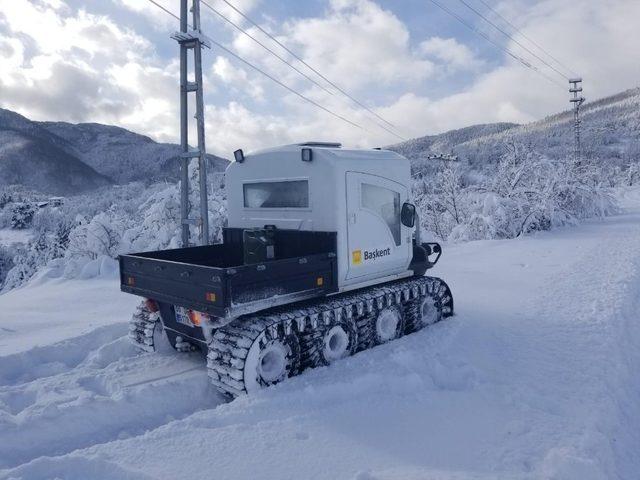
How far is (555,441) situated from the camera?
3814 millimetres

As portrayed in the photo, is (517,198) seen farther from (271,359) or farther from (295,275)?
(271,359)

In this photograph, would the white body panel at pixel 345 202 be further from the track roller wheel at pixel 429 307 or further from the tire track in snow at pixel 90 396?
the tire track in snow at pixel 90 396

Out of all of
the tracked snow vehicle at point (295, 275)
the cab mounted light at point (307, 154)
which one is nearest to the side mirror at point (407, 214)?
the tracked snow vehicle at point (295, 275)

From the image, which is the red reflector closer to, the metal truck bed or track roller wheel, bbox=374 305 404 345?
the metal truck bed

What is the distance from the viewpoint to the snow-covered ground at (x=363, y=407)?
354cm

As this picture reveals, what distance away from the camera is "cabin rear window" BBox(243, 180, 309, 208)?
20.6 feet

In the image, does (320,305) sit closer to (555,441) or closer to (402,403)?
(402,403)

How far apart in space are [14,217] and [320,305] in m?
60.7

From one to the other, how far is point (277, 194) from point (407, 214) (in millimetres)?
1936

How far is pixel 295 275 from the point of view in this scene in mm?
5391

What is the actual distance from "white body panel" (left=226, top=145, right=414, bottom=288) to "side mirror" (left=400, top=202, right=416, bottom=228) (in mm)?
84

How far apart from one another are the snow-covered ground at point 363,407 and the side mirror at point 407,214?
1605 millimetres

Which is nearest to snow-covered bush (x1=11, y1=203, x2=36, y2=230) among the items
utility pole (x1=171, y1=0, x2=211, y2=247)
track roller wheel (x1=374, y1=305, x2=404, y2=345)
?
utility pole (x1=171, y1=0, x2=211, y2=247)

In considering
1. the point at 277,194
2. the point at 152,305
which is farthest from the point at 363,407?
the point at 277,194
